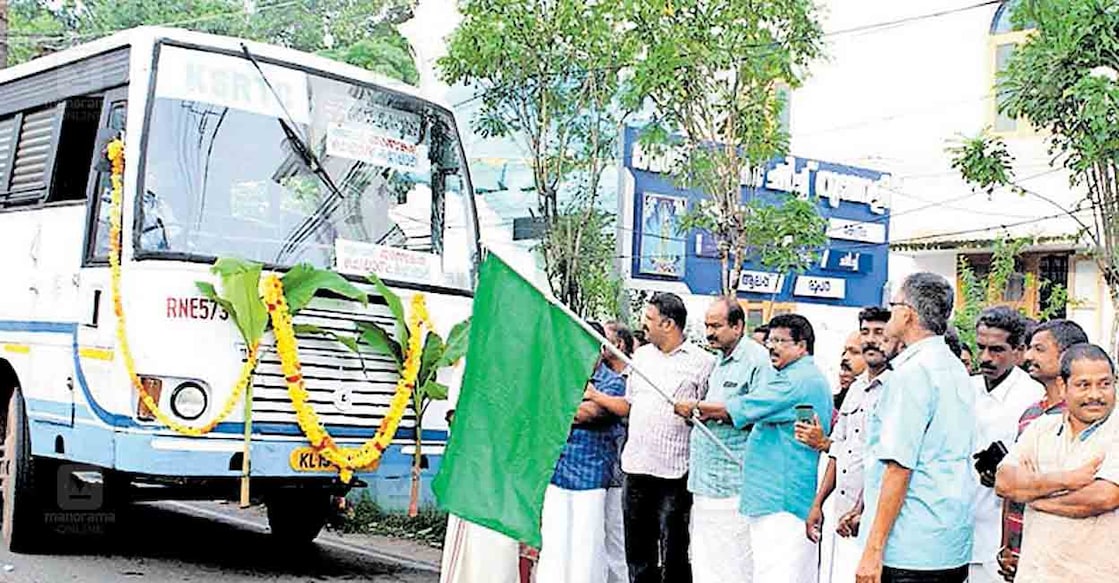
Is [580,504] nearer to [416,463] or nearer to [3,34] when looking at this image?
[416,463]

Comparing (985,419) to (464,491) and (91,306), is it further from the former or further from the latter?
(91,306)

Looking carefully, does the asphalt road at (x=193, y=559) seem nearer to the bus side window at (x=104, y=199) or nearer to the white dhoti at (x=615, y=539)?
the white dhoti at (x=615, y=539)

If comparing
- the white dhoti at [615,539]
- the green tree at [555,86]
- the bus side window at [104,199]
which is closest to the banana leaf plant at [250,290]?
the bus side window at [104,199]

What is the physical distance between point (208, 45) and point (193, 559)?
11.4 feet

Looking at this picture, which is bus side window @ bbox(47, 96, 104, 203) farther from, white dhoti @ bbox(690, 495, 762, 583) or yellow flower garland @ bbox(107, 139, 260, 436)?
white dhoti @ bbox(690, 495, 762, 583)

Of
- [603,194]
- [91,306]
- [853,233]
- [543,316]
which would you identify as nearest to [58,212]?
[91,306]

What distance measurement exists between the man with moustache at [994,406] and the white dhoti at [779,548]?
1.12m

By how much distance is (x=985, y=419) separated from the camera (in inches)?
233

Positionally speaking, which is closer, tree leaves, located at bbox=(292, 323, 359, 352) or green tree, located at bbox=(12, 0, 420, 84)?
tree leaves, located at bbox=(292, 323, 359, 352)

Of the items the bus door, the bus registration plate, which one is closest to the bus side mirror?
the bus door

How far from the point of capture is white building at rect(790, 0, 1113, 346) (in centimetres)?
1711

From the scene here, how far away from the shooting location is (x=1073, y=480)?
15.2ft

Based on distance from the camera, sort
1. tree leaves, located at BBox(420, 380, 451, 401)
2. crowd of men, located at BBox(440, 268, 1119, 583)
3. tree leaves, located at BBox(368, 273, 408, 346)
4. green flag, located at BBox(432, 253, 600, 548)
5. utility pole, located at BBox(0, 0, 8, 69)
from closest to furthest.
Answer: crowd of men, located at BBox(440, 268, 1119, 583), green flag, located at BBox(432, 253, 600, 548), tree leaves, located at BBox(368, 273, 408, 346), tree leaves, located at BBox(420, 380, 451, 401), utility pole, located at BBox(0, 0, 8, 69)

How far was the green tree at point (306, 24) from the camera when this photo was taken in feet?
67.5
